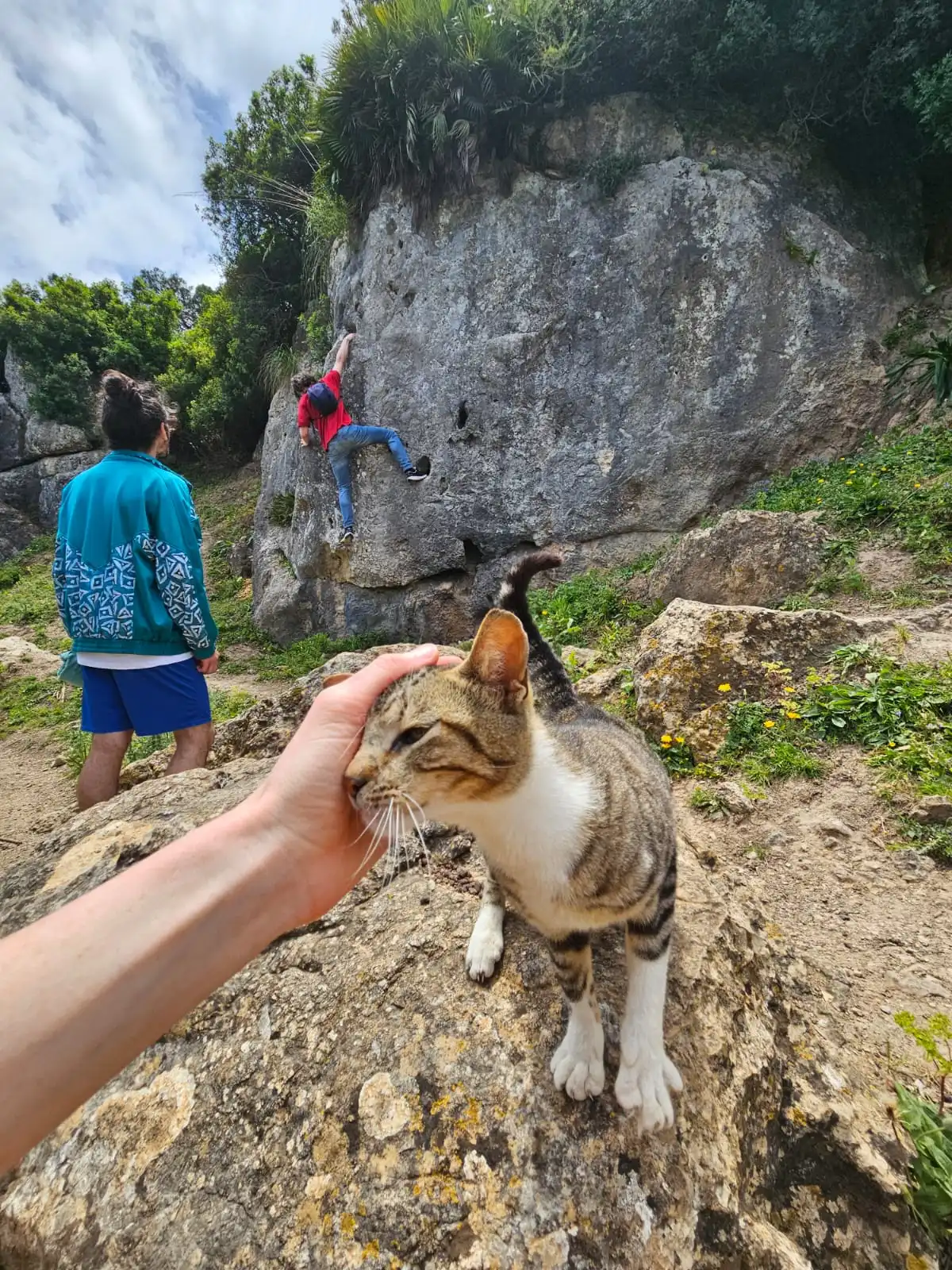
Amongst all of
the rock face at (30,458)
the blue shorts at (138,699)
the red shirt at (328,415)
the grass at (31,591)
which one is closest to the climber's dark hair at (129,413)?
the blue shorts at (138,699)

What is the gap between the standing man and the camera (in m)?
3.67

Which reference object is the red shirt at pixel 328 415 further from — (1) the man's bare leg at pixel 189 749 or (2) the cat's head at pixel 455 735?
(2) the cat's head at pixel 455 735

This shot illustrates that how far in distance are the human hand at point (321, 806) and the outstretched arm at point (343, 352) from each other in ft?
35.6

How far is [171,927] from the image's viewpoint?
140 centimetres

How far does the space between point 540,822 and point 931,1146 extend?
1435mm

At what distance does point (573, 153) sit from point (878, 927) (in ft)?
39.3

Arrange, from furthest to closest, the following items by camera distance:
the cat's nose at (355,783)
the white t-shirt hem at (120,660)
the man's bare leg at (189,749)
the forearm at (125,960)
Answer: the man's bare leg at (189,749) → the white t-shirt hem at (120,660) → the cat's nose at (355,783) → the forearm at (125,960)

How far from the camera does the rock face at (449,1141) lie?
1432 millimetres

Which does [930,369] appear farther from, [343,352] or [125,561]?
[125,561]

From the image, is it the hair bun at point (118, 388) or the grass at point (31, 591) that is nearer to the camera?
the hair bun at point (118, 388)

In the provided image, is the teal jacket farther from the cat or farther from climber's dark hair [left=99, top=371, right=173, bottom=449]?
the cat

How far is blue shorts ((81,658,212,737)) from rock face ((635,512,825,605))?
16.4 feet

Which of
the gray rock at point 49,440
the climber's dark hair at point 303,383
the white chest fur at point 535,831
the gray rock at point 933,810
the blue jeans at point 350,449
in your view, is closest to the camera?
the white chest fur at point 535,831

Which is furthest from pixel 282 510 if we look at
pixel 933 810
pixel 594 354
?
pixel 933 810
